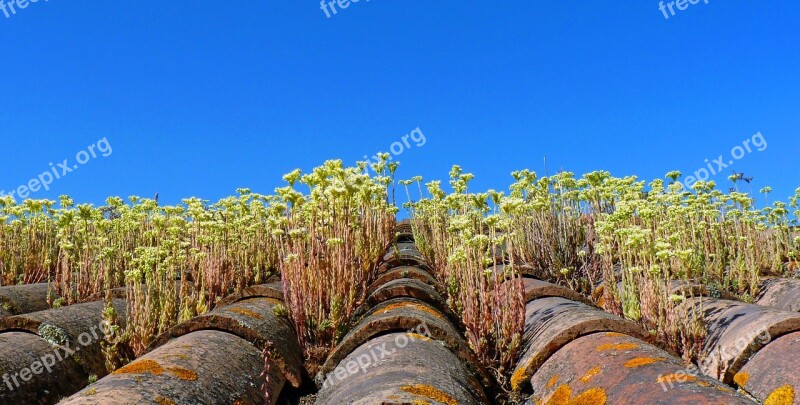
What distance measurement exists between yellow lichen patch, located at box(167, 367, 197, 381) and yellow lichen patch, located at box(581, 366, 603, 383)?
5.83 feet

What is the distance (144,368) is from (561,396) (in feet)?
6.24

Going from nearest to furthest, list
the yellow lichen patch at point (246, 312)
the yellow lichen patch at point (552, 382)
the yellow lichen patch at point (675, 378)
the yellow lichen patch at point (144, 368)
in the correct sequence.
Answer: the yellow lichen patch at point (675, 378), the yellow lichen patch at point (144, 368), the yellow lichen patch at point (552, 382), the yellow lichen patch at point (246, 312)

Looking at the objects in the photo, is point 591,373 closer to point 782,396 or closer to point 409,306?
point 782,396

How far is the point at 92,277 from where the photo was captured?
6.64 m

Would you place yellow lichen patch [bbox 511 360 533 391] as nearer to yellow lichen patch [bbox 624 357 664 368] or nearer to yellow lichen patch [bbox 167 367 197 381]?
yellow lichen patch [bbox 624 357 664 368]

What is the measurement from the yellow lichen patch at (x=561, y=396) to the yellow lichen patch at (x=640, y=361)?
0.95 feet

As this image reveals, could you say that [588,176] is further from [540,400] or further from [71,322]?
[71,322]

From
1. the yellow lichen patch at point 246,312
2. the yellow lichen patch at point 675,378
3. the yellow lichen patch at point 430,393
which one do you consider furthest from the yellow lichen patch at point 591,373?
the yellow lichen patch at point 246,312

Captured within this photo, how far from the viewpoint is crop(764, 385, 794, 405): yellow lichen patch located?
2704 mm

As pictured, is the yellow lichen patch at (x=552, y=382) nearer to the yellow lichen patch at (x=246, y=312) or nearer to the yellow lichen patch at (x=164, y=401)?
the yellow lichen patch at (x=164, y=401)

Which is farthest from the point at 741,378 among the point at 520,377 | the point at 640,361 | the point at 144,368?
the point at 144,368

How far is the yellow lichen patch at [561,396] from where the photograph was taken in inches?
96.5

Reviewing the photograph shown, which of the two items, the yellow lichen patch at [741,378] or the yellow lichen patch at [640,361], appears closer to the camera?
the yellow lichen patch at [640,361]

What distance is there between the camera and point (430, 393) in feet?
6.85
